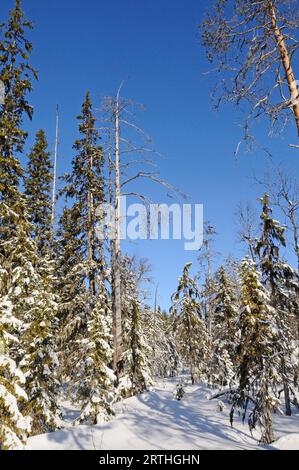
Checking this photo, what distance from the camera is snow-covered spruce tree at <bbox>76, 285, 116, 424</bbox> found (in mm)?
14531

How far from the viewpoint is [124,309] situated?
918 inches

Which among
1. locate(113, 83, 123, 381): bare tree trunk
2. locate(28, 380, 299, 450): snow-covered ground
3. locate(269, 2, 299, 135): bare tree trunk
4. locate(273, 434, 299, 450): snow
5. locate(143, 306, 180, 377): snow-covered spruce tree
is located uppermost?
locate(269, 2, 299, 135): bare tree trunk

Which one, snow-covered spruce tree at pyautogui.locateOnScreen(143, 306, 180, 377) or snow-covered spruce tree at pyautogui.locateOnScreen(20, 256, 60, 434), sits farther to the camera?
snow-covered spruce tree at pyautogui.locateOnScreen(143, 306, 180, 377)

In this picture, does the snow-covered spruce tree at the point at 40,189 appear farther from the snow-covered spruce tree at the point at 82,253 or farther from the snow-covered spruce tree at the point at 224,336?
the snow-covered spruce tree at the point at 224,336

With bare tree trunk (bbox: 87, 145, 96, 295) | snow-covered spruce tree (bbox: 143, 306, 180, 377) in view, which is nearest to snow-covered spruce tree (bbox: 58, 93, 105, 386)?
bare tree trunk (bbox: 87, 145, 96, 295)

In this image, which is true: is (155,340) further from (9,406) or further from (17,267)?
(9,406)

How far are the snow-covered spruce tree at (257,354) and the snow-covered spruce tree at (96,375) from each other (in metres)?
5.48

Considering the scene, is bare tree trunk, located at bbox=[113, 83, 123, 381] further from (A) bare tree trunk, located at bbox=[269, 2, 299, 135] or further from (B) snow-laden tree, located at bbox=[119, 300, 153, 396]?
(B) snow-laden tree, located at bbox=[119, 300, 153, 396]

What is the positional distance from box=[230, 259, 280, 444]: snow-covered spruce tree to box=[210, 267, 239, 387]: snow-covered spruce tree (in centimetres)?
857

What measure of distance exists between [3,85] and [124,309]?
14957 millimetres

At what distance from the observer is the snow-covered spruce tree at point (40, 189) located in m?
24.6

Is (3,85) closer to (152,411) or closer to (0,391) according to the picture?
(0,391)

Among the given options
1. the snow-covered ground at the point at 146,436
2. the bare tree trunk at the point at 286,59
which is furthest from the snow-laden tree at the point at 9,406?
the bare tree trunk at the point at 286,59
